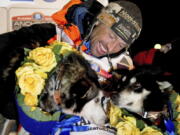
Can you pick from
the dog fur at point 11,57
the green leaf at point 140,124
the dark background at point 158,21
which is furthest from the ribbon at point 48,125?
the dark background at point 158,21

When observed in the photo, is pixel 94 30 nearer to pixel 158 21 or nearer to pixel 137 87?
pixel 137 87

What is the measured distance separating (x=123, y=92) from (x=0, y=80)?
603mm

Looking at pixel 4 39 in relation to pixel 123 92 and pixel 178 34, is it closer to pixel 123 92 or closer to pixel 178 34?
pixel 123 92

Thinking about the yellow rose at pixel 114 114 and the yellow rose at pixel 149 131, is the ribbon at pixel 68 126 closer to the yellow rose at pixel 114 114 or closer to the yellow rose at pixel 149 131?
the yellow rose at pixel 114 114

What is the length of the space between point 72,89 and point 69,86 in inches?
0.7

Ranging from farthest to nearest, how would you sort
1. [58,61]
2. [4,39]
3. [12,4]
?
1. [12,4]
2. [4,39]
3. [58,61]

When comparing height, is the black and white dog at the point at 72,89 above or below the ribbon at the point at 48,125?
above

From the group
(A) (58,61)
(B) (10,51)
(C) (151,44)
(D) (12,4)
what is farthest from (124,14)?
(C) (151,44)

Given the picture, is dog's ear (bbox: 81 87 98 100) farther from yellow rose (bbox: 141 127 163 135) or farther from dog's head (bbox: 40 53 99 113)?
yellow rose (bbox: 141 127 163 135)

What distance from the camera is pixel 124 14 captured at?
1382 mm


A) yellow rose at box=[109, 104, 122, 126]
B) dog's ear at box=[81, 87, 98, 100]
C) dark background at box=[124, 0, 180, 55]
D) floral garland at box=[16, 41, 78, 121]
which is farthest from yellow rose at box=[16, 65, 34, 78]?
dark background at box=[124, 0, 180, 55]

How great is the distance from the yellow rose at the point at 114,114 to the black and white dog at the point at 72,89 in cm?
7

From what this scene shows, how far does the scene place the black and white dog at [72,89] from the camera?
987 mm

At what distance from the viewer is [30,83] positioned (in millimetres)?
944
